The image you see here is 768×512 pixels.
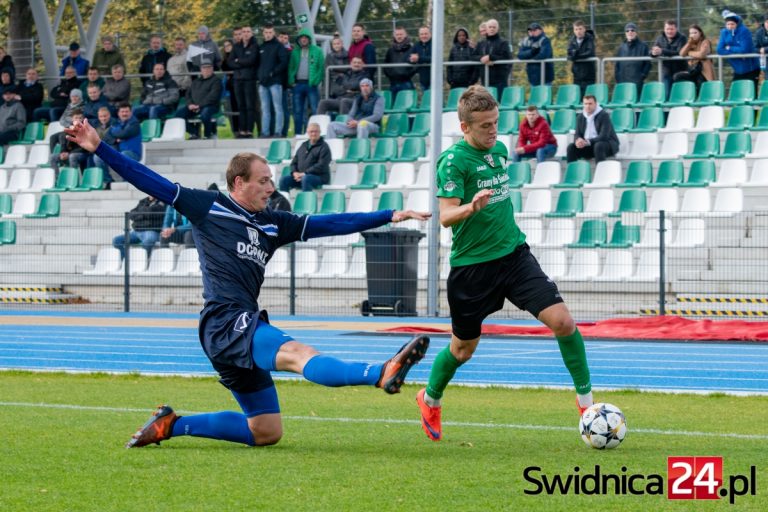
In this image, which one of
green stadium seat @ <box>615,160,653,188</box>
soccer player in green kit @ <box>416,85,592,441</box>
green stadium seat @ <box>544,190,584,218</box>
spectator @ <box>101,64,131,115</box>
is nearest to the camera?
soccer player in green kit @ <box>416,85,592,441</box>

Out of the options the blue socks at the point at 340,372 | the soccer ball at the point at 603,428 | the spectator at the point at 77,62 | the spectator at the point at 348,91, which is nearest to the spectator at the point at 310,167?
the spectator at the point at 348,91

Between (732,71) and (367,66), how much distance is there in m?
7.31

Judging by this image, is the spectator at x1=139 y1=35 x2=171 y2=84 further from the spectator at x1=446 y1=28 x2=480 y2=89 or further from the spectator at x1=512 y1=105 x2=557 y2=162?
the spectator at x1=512 y1=105 x2=557 y2=162

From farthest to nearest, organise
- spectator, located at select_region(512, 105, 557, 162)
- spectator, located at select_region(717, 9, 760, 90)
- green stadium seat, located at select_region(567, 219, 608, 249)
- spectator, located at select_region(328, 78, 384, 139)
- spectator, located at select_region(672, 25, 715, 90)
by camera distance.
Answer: spectator, located at select_region(328, 78, 384, 139) → spectator, located at select_region(717, 9, 760, 90) → spectator, located at select_region(672, 25, 715, 90) → spectator, located at select_region(512, 105, 557, 162) → green stadium seat, located at select_region(567, 219, 608, 249)

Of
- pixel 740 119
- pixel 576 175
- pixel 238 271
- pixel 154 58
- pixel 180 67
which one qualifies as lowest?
pixel 576 175

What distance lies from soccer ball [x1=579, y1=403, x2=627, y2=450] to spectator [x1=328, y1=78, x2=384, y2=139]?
62.4 ft

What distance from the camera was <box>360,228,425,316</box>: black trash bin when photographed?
21.6 metres

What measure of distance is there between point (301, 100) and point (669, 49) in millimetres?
7583

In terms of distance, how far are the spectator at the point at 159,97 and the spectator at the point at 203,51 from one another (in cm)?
68

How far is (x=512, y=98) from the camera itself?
27.0 meters

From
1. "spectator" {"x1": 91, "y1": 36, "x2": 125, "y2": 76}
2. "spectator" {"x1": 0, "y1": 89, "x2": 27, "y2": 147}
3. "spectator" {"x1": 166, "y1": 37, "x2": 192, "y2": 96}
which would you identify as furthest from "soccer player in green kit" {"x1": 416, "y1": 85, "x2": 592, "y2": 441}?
"spectator" {"x1": 0, "y1": 89, "x2": 27, "y2": 147}

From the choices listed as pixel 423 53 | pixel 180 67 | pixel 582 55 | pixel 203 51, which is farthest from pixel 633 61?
pixel 180 67

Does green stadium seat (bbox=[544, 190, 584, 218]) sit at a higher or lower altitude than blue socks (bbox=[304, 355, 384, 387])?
lower

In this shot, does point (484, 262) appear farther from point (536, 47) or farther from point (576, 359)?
point (536, 47)
